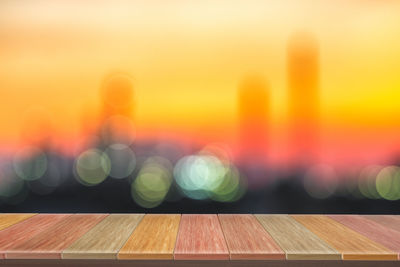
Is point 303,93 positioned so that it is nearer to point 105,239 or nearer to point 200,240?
point 200,240

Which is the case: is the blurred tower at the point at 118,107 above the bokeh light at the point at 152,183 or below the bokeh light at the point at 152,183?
above

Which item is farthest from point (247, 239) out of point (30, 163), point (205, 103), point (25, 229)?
point (30, 163)

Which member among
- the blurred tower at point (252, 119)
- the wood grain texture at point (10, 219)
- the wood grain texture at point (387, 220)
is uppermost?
the blurred tower at point (252, 119)

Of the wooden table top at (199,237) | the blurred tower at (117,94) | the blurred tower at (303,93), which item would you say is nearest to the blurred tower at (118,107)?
the blurred tower at (117,94)

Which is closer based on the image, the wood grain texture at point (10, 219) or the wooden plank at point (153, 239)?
the wooden plank at point (153, 239)

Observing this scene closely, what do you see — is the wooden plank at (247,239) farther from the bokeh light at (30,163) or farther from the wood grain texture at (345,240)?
the bokeh light at (30,163)

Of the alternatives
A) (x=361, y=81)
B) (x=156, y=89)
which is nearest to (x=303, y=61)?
(x=361, y=81)
